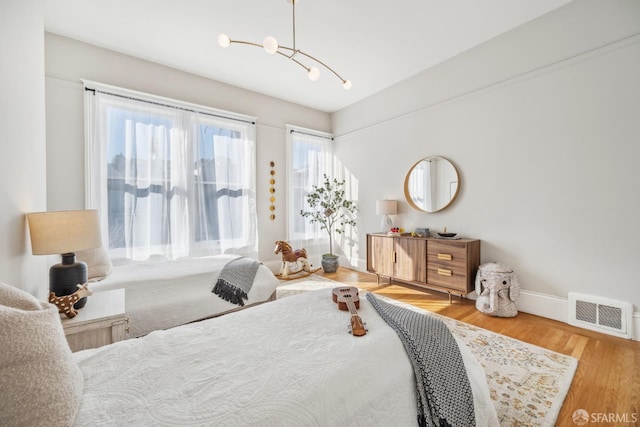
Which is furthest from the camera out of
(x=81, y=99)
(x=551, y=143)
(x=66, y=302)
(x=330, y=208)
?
(x=330, y=208)

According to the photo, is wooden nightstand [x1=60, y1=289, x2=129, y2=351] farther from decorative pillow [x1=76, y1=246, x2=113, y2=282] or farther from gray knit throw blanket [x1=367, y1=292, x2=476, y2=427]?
gray knit throw blanket [x1=367, y1=292, x2=476, y2=427]

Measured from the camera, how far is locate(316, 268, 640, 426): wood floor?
1458mm

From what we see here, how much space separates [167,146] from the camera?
3402 millimetres

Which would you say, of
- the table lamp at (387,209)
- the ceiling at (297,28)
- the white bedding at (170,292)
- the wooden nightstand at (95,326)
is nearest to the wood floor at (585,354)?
the table lamp at (387,209)

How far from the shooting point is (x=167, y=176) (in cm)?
340

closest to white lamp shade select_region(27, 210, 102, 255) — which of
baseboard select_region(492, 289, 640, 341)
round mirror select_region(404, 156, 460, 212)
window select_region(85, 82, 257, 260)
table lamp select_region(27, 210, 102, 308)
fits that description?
table lamp select_region(27, 210, 102, 308)

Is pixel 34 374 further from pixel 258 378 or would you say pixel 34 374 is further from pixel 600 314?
pixel 600 314

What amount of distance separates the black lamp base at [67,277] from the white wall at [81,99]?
1.78 m

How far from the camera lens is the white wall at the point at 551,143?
2.23m

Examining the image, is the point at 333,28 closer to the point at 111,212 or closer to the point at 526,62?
the point at 526,62

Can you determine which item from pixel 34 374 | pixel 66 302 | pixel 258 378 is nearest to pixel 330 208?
pixel 66 302

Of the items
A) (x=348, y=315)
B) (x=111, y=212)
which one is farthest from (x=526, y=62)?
(x=111, y=212)

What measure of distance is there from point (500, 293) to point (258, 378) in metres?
2.75

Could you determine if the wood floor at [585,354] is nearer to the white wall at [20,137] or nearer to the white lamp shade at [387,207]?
the white lamp shade at [387,207]
